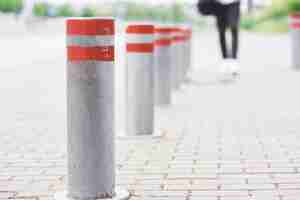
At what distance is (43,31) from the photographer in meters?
41.4

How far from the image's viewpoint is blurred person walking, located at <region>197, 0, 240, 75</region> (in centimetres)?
1428

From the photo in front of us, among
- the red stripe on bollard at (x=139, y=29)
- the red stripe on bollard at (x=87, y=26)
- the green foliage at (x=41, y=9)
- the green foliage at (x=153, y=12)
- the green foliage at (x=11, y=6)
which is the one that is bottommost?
the green foliage at (x=153, y=12)

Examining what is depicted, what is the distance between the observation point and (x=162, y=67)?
10078 millimetres

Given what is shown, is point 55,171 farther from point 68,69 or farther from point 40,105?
point 40,105

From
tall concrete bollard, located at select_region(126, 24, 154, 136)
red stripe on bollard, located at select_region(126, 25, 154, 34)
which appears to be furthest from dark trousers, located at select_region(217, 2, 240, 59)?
red stripe on bollard, located at select_region(126, 25, 154, 34)

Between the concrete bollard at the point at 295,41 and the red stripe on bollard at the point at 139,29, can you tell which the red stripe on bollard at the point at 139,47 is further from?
the concrete bollard at the point at 295,41

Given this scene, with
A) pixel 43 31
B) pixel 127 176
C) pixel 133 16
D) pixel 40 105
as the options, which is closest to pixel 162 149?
pixel 127 176

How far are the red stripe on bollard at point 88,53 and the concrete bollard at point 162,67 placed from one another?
16.3 feet

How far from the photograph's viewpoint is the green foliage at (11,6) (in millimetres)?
44328

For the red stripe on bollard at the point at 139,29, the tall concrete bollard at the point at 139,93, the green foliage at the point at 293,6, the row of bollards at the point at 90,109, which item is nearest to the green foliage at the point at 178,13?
the green foliage at the point at 293,6

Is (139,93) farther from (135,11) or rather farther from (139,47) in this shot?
(135,11)

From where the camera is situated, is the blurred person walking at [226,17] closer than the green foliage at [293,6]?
Yes

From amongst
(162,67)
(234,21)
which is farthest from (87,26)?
(234,21)

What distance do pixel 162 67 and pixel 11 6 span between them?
3628 cm
